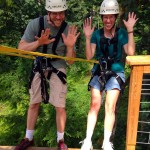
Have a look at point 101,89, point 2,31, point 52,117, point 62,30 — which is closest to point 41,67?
point 62,30

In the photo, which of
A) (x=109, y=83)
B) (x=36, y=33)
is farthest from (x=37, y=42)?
(x=109, y=83)

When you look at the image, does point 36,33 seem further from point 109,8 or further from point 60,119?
point 60,119

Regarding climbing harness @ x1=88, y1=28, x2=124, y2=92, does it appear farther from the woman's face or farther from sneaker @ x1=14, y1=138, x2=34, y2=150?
sneaker @ x1=14, y1=138, x2=34, y2=150

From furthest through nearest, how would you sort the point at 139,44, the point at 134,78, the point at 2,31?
the point at 2,31, the point at 139,44, the point at 134,78

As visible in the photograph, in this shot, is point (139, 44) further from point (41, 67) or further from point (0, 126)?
point (0, 126)

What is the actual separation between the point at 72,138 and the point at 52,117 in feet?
2.73

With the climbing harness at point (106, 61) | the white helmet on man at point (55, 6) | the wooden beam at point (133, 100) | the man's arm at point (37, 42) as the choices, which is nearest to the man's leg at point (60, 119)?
the climbing harness at point (106, 61)

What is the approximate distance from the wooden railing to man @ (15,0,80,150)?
0.85 metres

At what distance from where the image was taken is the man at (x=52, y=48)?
3508 mm

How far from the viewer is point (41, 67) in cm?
371

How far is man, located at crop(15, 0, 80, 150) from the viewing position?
11.5 feet

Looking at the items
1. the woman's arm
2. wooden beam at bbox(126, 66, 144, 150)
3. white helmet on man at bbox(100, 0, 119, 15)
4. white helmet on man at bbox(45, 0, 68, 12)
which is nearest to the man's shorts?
the woman's arm

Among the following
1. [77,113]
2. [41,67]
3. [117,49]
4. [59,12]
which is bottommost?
[77,113]

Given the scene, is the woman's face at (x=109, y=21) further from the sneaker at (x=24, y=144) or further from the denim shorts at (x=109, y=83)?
the sneaker at (x=24, y=144)
